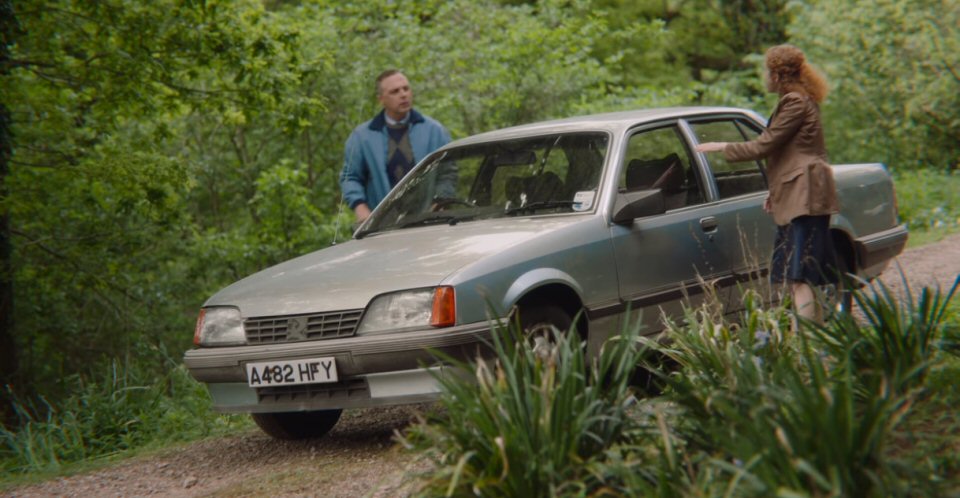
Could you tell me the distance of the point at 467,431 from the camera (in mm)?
3846

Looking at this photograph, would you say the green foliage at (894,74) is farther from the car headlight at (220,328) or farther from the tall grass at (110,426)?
the car headlight at (220,328)

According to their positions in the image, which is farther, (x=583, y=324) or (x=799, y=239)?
(x=799, y=239)

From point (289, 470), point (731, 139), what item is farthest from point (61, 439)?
point (731, 139)

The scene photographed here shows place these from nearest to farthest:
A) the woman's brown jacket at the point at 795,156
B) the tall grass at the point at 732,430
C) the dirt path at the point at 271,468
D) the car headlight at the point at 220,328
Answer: the tall grass at the point at 732,430, the dirt path at the point at 271,468, the car headlight at the point at 220,328, the woman's brown jacket at the point at 795,156

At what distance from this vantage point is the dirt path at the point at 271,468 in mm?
5297

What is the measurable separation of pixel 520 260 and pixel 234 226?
41.2 feet

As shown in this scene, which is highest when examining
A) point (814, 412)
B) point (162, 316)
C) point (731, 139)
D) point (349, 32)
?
point (349, 32)

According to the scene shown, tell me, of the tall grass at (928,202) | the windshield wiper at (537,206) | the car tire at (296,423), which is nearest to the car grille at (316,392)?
the car tire at (296,423)

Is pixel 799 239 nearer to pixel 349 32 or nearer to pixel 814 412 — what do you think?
pixel 814 412

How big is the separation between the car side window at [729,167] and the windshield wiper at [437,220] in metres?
1.61

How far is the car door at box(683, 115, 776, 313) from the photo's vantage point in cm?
694

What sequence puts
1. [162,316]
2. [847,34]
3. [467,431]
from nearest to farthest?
[467,431] < [162,316] < [847,34]

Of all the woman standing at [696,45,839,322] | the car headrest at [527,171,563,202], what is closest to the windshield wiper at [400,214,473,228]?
the car headrest at [527,171,563,202]

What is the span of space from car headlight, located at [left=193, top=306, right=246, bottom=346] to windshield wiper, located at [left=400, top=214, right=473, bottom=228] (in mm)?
1318
